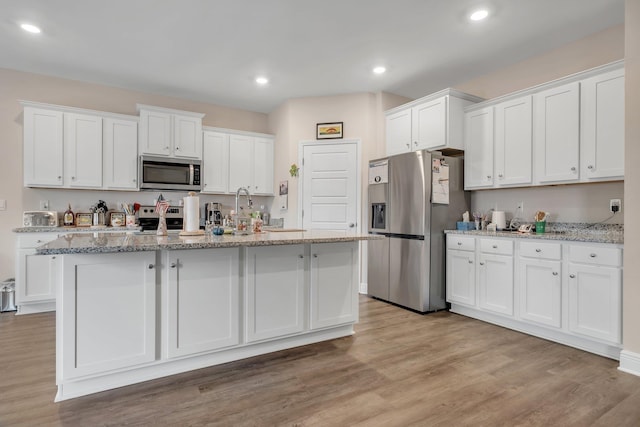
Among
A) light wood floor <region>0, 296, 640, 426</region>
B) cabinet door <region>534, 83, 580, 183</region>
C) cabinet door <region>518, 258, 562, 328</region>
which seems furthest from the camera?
cabinet door <region>534, 83, 580, 183</region>

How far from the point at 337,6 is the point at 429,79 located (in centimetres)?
201

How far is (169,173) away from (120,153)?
0.63m

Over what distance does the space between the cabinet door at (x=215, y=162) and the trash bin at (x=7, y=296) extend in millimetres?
2403

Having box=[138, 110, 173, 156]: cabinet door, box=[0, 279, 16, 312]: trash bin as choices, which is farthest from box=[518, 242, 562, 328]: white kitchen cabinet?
box=[0, 279, 16, 312]: trash bin

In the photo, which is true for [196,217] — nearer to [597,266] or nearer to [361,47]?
[361,47]

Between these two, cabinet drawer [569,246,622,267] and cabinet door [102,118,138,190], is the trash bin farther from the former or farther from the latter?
cabinet drawer [569,246,622,267]

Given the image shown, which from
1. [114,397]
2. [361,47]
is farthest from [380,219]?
[114,397]

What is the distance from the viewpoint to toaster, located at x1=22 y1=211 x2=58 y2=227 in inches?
155

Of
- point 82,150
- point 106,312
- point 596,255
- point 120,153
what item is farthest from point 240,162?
point 596,255

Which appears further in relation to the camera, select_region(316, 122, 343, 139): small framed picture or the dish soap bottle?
select_region(316, 122, 343, 139): small framed picture

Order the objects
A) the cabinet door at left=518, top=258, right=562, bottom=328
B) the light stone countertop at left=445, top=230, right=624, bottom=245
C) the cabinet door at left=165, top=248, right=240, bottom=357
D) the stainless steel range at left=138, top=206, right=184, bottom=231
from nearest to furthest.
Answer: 1. the cabinet door at left=165, top=248, right=240, bottom=357
2. the light stone countertop at left=445, top=230, right=624, bottom=245
3. the cabinet door at left=518, top=258, right=562, bottom=328
4. the stainless steel range at left=138, top=206, right=184, bottom=231

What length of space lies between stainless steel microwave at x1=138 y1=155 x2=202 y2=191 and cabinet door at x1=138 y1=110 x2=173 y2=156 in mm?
106

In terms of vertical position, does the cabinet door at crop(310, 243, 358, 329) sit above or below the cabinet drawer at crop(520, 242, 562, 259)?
below

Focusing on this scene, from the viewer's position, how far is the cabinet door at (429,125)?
3.85 metres
